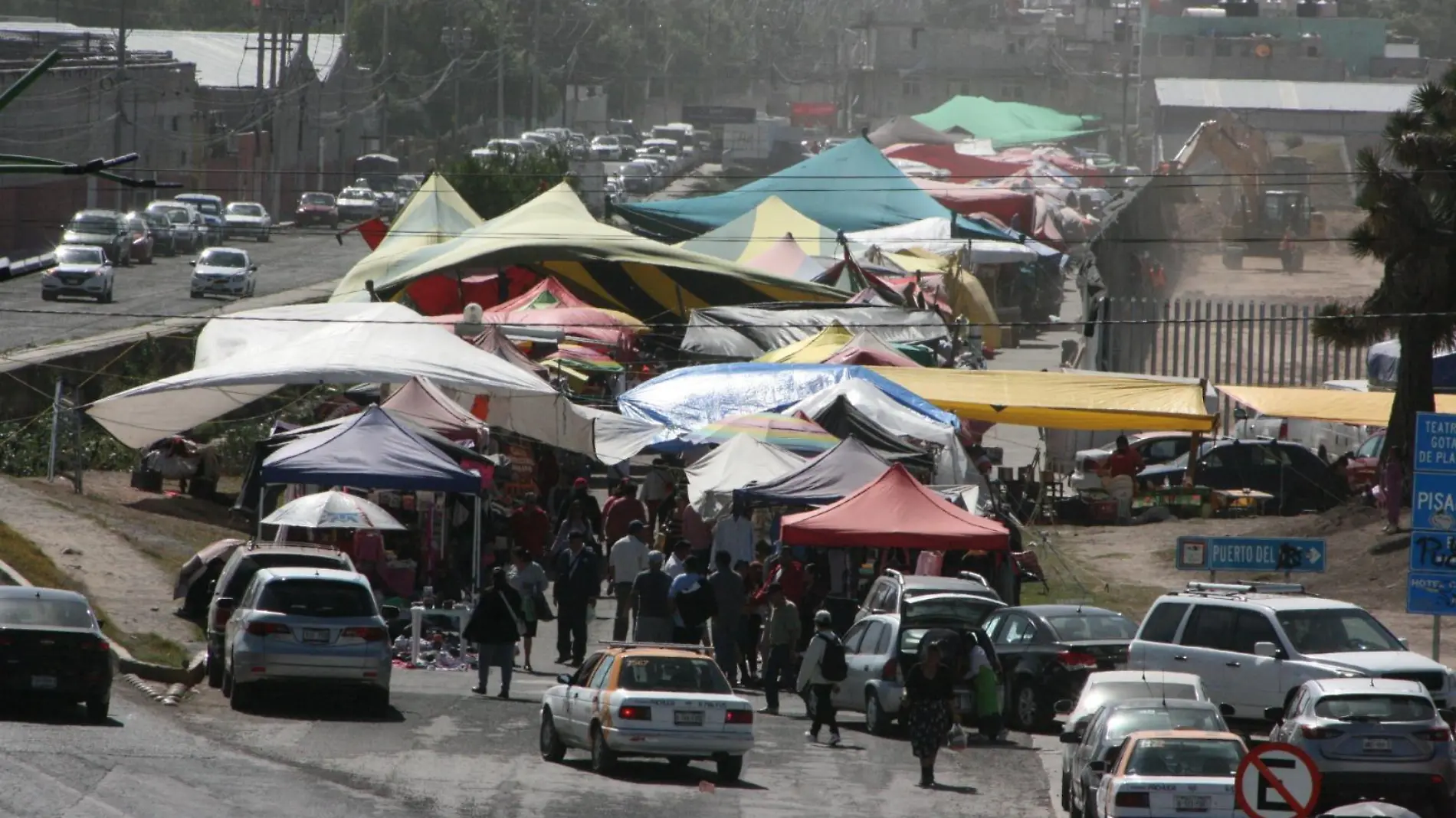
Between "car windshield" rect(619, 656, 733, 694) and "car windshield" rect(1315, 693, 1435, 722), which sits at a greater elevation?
"car windshield" rect(1315, 693, 1435, 722)

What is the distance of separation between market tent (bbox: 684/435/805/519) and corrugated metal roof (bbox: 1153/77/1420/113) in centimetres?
10594

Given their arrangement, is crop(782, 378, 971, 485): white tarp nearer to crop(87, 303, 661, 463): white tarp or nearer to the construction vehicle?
crop(87, 303, 661, 463): white tarp

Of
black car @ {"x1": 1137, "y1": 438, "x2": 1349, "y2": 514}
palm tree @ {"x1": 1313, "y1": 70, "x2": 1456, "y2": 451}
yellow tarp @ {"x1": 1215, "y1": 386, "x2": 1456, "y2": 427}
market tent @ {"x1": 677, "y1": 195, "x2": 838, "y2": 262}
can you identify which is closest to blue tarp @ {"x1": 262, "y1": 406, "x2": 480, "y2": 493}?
palm tree @ {"x1": 1313, "y1": 70, "x2": 1456, "y2": 451}

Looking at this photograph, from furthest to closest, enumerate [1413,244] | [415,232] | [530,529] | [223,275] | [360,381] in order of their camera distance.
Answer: [223,275] → [415,232] → [1413,244] → [360,381] → [530,529]

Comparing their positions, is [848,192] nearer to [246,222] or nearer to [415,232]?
[415,232]

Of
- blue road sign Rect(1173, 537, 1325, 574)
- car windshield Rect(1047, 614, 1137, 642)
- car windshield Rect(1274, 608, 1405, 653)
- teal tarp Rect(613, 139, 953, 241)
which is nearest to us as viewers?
car windshield Rect(1274, 608, 1405, 653)

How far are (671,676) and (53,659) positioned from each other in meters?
5.18

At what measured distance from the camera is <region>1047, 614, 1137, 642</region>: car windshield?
20.4 metres

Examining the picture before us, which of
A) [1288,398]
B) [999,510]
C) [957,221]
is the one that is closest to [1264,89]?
[957,221]

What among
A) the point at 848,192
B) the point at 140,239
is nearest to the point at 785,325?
the point at 848,192

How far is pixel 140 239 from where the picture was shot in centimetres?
6656

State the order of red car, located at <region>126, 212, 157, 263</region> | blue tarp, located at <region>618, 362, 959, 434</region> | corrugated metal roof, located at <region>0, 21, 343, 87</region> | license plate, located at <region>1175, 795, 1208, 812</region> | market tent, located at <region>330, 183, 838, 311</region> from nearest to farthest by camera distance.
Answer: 1. license plate, located at <region>1175, 795, 1208, 812</region>
2. blue tarp, located at <region>618, 362, 959, 434</region>
3. market tent, located at <region>330, 183, 838, 311</region>
4. red car, located at <region>126, 212, 157, 263</region>
5. corrugated metal roof, located at <region>0, 21, 343, 87</region>

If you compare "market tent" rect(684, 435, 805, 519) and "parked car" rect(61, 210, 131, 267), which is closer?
"market tent" rect(684, 435, 805, 519)

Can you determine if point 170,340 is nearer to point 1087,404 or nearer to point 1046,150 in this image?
point 1087,404
